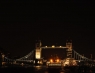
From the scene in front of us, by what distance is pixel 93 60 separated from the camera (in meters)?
121

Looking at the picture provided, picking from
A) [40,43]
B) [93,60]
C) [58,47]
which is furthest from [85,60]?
[40,43]

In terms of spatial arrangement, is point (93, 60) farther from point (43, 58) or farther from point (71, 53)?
point (43, 58)

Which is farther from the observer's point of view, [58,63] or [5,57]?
[5,57]

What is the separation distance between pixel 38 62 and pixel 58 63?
76.0 feet

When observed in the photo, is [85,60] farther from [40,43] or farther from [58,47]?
[40,43]

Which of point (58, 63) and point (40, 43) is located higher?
point (40, 43)

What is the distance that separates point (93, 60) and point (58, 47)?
501 inches

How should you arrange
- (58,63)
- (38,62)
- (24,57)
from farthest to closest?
(24,57) → (38,62) → (58,63)

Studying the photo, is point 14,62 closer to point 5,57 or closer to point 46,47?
point 5,57

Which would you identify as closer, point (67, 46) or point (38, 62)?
point (38, 62)

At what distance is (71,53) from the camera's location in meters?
122

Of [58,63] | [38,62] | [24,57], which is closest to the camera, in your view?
[58,63]

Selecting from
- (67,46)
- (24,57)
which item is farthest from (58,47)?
(24,57)

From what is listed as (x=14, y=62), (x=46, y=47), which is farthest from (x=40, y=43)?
(x=14, y=62)
